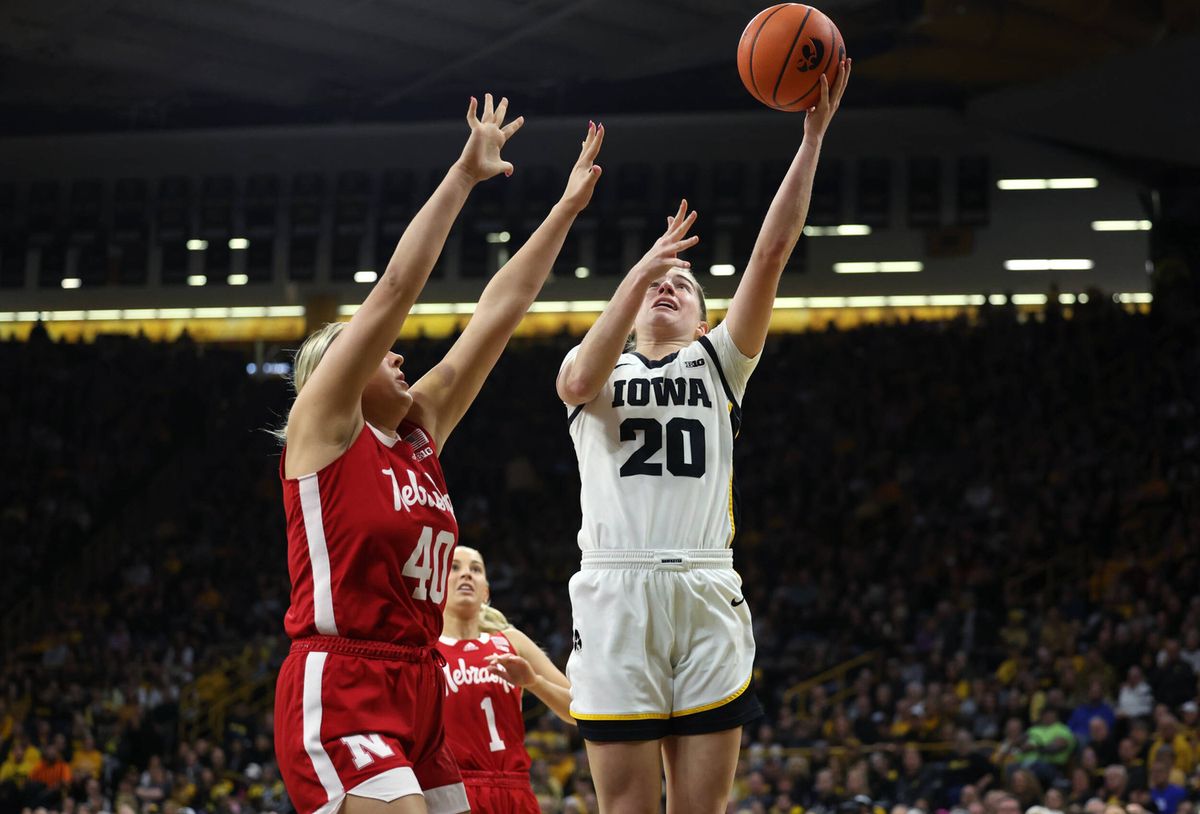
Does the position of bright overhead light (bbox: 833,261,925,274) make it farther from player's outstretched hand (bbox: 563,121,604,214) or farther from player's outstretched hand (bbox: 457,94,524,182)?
player's outstretched hand (bbox: 457,94,524,182)

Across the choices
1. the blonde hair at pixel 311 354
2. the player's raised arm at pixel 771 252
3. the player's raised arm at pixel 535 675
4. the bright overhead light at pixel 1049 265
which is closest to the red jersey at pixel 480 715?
the player's raised arm at pixel 535 675

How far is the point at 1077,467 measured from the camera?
19.1 m

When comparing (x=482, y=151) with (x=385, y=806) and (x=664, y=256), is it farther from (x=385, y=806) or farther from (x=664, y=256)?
(x=385, y=806)

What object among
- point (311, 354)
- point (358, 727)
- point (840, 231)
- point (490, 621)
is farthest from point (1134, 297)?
point (358, 727)

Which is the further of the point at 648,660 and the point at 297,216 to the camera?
the point at 297,216

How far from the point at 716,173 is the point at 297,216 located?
7716 millimetres

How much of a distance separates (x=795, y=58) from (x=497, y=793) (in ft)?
10.7

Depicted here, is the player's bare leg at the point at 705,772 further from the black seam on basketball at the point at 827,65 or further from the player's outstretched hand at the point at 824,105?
the black seam on basketball at the point at 827,65

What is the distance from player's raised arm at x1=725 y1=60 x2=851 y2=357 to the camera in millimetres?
4473

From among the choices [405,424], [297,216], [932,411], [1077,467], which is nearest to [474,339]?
[405,424]

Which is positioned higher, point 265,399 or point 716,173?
point 716,173

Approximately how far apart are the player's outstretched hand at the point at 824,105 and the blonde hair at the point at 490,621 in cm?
289

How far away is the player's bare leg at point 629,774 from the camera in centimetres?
424

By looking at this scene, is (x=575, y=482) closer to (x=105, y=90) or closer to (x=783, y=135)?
(x=783, y=135)
